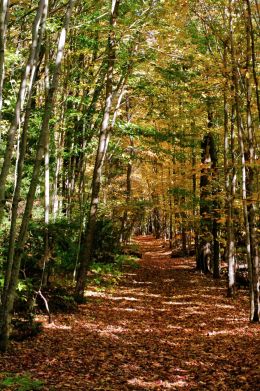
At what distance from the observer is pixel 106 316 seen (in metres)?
9.52

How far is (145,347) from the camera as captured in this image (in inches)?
286

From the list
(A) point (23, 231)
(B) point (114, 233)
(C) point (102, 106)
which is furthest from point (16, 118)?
(B) point (114, 233)

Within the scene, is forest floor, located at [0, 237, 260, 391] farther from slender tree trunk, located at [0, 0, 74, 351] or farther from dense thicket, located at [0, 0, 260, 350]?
dense thicket, located at [0, 0, 260, 350]

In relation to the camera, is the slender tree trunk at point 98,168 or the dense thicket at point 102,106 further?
the slender tree trunk at point 98,168

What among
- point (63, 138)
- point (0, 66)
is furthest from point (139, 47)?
point (0, 66)

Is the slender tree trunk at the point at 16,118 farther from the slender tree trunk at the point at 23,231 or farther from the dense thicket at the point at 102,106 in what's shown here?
Result: the slender tree trunk at the point at 23,231

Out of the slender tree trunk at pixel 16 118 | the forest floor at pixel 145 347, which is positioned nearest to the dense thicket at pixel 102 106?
the slender tree trunk at pixel 16 118

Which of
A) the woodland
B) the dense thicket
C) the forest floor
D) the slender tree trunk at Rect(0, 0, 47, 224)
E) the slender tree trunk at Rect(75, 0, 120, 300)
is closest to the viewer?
the slender tree trunk at Rect(0, 0, 47, 224)

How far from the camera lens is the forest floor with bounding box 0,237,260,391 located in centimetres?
550

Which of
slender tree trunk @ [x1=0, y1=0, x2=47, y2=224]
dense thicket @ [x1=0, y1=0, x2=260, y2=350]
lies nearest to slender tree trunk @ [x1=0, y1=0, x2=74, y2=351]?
dense thicket @ [x1=0, y1=0, x2=260, y2=350]

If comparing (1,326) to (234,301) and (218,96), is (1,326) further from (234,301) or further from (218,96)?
(218,96)

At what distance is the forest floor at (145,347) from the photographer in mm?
5500

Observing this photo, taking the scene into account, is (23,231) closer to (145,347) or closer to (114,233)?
(145,347)

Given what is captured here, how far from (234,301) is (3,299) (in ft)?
26.9
